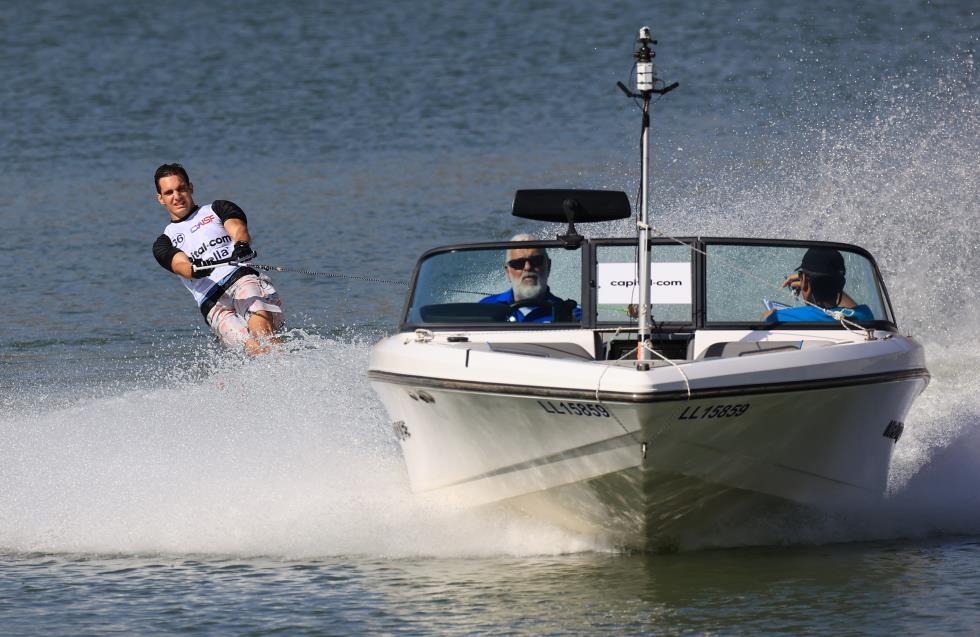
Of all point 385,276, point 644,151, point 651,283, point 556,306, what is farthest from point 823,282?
point 385,276

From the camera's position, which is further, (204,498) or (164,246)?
(164,246)

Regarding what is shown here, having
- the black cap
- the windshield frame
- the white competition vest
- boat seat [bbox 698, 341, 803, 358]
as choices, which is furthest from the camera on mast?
the white competition vest

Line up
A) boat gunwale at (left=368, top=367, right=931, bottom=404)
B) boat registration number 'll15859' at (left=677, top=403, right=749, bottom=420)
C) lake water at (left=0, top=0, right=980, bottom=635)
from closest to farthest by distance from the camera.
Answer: boat gunwale at (left=368, top=367, right=931, bottom=404)
boat registration number 'll15859' at (left=677, top=403, right=749, bottom=420)
lake water at (left=0, top=0, right=980, bottom=635)

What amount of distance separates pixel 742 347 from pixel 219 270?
3.98 m

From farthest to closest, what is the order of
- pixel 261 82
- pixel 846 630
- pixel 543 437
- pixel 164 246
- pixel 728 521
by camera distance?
pixel 261 82, pixel 164 246, pixel 728 521, pixel 543 437, pixel 846 630

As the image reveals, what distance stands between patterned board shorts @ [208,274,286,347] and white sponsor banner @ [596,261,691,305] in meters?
3.02

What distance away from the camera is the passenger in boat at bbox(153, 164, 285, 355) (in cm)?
1062

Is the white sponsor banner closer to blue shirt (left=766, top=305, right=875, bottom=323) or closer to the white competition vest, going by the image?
blue shirt (left=766, top=305, right=875, bottom=323)

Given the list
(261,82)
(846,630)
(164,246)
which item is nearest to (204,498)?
(164,246)

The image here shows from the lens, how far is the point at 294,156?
1064 inches

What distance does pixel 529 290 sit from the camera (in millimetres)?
8617

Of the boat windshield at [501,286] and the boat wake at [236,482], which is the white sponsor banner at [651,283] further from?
the boat wake at [236,482]

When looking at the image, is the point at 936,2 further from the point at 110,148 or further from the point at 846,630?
the point at 846,630

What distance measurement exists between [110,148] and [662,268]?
2180 cm
